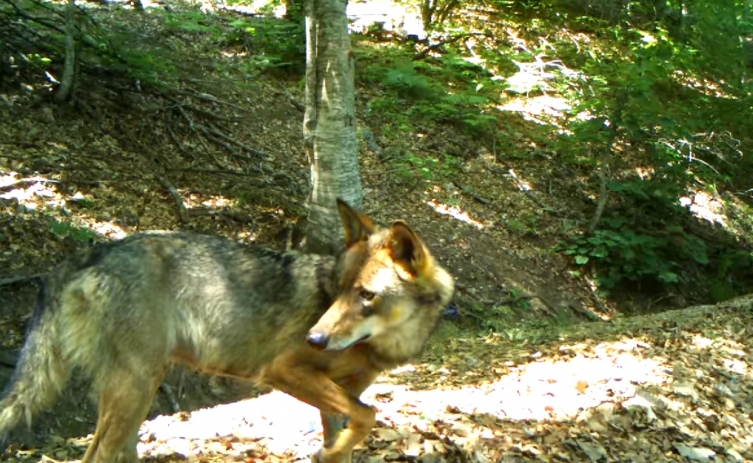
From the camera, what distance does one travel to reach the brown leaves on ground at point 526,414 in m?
5.11

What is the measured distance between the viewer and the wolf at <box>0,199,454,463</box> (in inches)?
164

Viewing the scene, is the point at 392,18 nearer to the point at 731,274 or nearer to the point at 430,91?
the point at 430,91

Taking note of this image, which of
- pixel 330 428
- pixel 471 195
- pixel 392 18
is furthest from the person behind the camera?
pixel 392 18

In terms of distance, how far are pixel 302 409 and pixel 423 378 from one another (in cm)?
164

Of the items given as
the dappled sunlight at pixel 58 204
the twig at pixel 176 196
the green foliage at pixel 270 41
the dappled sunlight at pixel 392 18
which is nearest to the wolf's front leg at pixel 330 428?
the dappled sunlight at pixel 58 204

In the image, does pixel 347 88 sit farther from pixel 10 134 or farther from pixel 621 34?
pixel 621 34

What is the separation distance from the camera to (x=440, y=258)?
1116 centimetres

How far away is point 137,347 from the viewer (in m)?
4.14

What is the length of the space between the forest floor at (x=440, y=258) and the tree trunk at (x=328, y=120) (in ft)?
4.62

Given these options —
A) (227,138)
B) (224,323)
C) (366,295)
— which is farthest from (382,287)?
(227,138)

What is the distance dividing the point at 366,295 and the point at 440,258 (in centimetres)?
692

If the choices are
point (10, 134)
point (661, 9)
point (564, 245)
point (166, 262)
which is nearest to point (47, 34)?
point (10, 134)

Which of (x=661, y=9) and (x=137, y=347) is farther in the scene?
(x=661, y=9)

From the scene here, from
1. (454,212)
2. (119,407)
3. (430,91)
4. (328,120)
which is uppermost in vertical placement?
(328,120)
